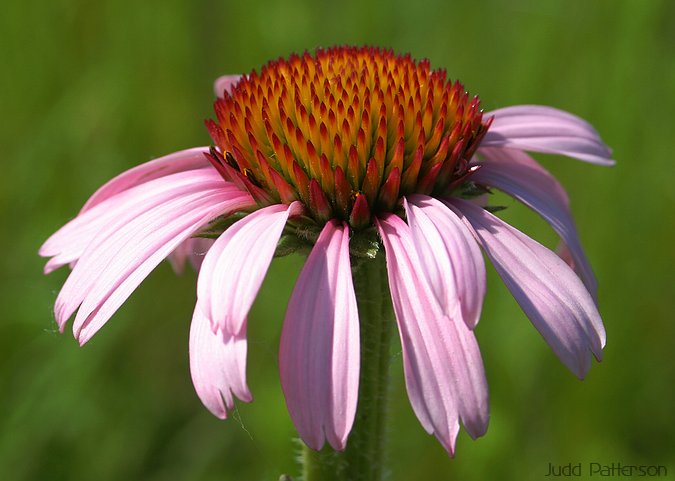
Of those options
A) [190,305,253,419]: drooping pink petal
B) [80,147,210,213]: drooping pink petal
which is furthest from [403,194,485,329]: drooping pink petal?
[80,147,210,213]: drooping pink petal

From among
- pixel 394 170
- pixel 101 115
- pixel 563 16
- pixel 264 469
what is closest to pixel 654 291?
pixel 563 16

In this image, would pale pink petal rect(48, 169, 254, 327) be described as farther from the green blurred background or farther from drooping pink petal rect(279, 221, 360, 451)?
the green blurred background

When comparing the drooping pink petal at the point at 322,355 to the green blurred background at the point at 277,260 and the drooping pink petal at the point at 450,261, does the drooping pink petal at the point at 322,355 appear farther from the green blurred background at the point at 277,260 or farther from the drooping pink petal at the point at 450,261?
the green blurred background at the point at 277,260

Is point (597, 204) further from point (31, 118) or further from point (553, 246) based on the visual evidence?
point (31, 118)
